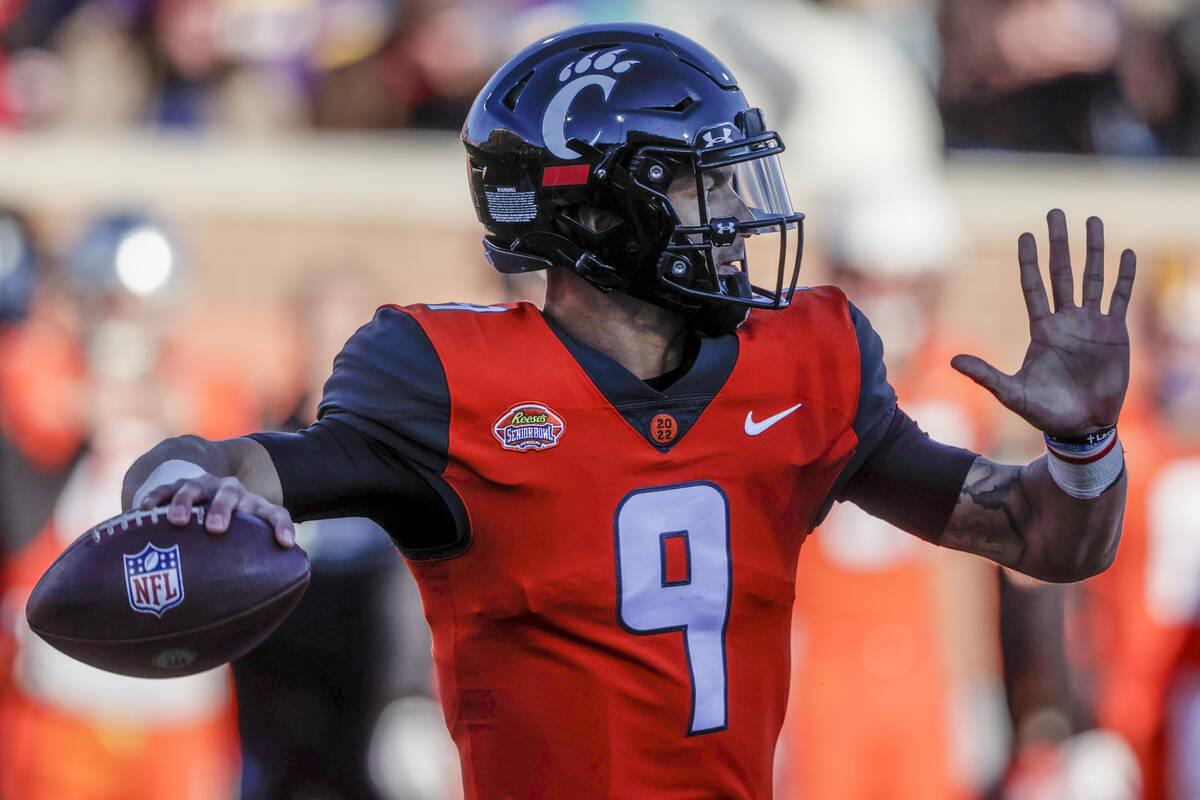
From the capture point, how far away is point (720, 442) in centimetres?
240

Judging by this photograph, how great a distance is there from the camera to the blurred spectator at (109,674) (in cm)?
473

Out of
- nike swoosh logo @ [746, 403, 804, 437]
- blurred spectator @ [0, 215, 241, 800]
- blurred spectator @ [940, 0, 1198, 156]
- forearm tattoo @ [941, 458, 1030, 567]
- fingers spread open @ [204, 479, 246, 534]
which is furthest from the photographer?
blurred spectator @ [940, 0, 1198, 156]

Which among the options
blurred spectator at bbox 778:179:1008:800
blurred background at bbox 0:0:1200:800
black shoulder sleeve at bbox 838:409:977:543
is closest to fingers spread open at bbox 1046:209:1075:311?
black shoulder sleeve at bbox 838:409:977:543

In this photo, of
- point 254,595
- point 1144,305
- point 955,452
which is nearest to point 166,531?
point 254,595

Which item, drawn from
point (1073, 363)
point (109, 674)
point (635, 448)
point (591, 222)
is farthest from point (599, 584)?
Result: point (109, 674)

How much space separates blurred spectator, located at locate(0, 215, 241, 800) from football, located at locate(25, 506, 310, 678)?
103 inches

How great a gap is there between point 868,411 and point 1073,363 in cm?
33

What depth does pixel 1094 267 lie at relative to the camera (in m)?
2.46

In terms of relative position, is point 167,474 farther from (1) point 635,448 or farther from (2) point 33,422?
(2) point 33,422

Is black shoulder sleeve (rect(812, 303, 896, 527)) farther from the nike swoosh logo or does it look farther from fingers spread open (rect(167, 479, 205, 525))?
fingers spread open (rect(167, 479, 205, 525))

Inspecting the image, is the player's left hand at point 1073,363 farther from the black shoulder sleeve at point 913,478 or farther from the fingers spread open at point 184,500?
the fingers spread open at point 184,500

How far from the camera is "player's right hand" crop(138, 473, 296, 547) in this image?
209cm

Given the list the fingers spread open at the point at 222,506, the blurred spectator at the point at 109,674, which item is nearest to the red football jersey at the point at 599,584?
the fingers spread open at the point at 222,506

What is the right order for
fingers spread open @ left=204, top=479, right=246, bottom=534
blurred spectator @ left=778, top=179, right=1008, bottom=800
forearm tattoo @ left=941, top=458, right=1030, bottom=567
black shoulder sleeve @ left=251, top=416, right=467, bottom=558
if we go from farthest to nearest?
blurred spectator @ left=778, top=179, right=1008, bottom=800 → forearm tattoo @ left=941, top=458, right=1030, bottom=567 → black shoulder sleeve @ left=251, top=416, right=467, bottom=558 → fingers spread open @ left=204, top=479, right=246, bottom=534
